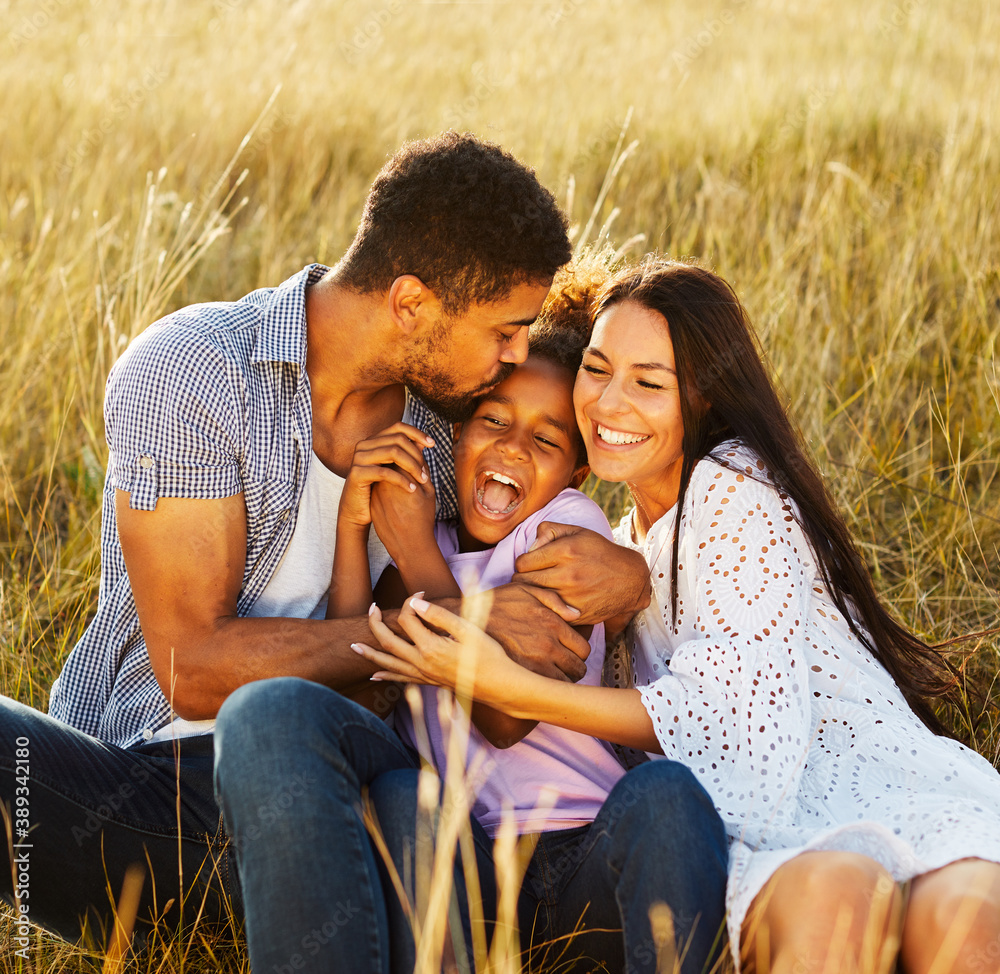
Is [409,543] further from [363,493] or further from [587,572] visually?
[587,572]

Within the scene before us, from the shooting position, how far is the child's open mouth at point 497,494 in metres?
2.66

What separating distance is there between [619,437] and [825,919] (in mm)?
1181

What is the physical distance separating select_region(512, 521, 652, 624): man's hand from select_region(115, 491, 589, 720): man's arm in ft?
0.21

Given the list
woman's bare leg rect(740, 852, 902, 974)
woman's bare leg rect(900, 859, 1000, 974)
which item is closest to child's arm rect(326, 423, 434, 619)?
woman's bare leg rect(740, 852, 902, 974)

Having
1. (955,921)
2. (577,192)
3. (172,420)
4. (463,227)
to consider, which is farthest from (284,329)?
(577,192)

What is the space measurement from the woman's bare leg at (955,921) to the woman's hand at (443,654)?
2.80 ft

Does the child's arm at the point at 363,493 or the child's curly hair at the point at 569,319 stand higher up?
the child's curly hair at the point at 569,319

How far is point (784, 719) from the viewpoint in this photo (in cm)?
212

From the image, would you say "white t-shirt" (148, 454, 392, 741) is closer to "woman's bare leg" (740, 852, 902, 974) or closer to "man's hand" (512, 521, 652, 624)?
"man's hand" (512, 521, 652, 624)

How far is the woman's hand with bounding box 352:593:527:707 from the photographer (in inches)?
82.7

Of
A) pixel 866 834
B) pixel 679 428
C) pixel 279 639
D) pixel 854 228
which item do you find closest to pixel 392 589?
pixel 279 639

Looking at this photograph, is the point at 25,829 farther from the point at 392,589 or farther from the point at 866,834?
the point at 866,834

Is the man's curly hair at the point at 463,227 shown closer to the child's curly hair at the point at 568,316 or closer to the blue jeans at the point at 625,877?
the child's curly hair at the point at 568,316

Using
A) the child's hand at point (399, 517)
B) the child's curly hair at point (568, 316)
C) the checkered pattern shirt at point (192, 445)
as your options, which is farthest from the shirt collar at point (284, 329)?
the child's curly hair at point (568, 316)
